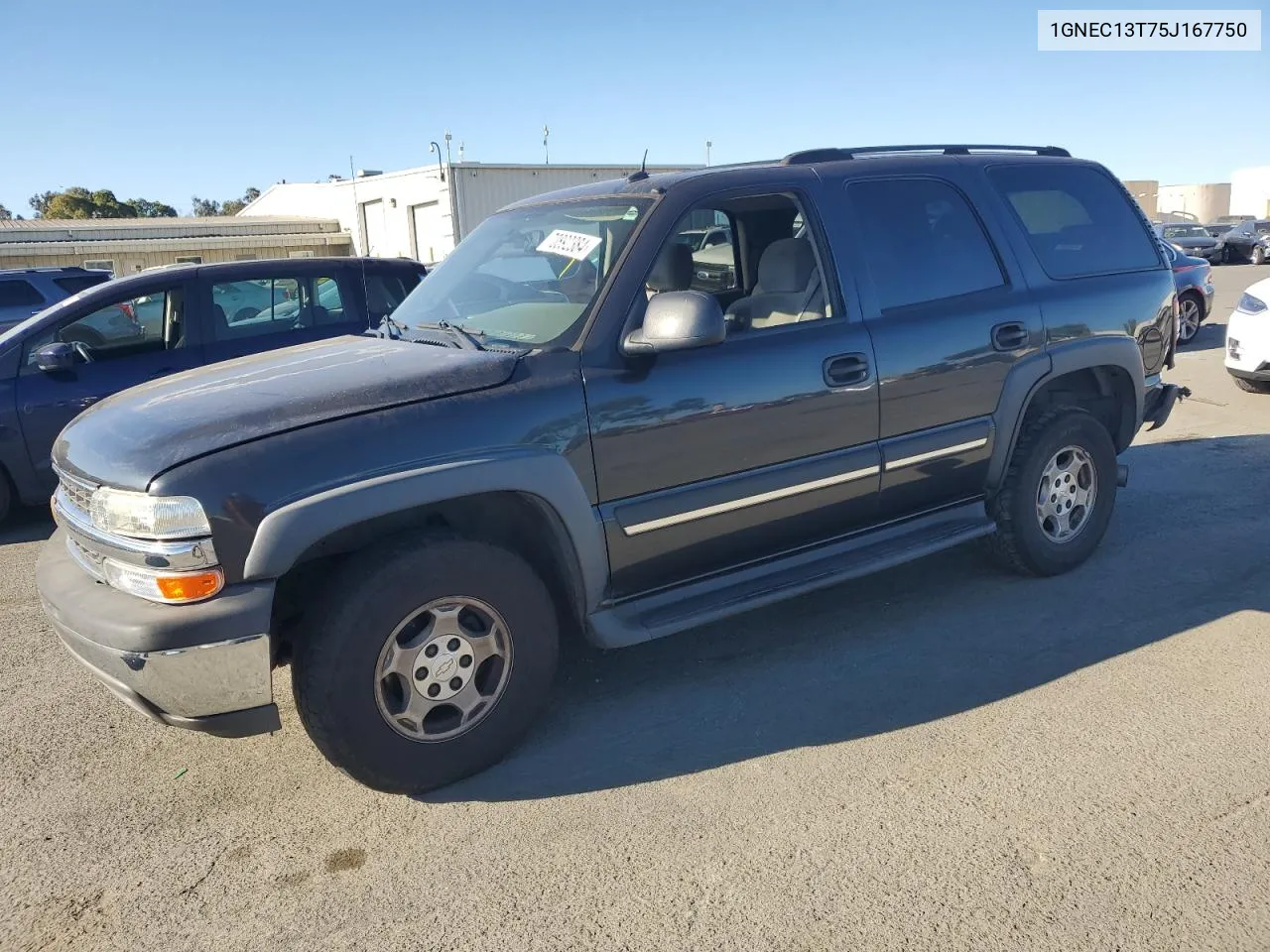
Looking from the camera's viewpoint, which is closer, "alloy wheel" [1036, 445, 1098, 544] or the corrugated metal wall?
"alloy wheel" [1036, 445, 1098, 544]

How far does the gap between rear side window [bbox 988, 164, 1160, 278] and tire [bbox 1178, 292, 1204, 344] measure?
8423 mm

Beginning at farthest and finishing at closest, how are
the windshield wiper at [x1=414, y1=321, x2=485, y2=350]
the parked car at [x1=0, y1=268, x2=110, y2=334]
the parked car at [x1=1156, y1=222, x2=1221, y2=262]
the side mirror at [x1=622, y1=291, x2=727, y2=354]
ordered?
the parked car at [x1=1156, y1=222, x2=1221, y2=262] → the parked car at [x1=0, y1=268, x2=110, y2=334] → the windshield wiper at [x1=414, y1=321, x2=485, y2=350] → the side mirror at [x1=622, y1=291, x2=727, y2=354]

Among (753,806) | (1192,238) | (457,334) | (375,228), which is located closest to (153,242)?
(375,228)

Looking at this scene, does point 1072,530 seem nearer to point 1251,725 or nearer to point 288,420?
point 1251,725

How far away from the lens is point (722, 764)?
3.27 metres

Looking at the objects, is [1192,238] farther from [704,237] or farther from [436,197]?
[704,237]

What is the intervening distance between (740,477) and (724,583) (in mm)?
418

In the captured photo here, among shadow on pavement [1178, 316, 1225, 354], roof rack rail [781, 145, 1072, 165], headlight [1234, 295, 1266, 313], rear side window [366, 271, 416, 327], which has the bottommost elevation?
shadow on pavement [1178, 316, 1225, 354]

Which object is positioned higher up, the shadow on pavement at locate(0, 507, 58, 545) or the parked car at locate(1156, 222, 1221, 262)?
the parked car at locate(1156, 222, 1221, 262)

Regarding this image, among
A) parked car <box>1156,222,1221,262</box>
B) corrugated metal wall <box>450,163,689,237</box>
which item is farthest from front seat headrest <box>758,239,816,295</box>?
parked car <box>1156,222,1221,262</box>

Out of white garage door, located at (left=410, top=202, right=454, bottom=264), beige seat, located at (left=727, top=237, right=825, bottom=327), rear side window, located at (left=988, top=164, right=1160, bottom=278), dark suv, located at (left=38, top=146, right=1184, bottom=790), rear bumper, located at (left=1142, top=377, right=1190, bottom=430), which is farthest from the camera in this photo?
white garage door, located at (left=410, top=202, right=454, bottom=264)

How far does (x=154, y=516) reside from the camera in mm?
2756

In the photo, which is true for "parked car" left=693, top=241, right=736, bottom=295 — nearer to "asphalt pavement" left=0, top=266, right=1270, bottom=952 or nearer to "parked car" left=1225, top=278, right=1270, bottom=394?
"asphalt pavement" left=0, top=266, right=1270, bottom=952

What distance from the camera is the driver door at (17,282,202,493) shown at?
6.54 m
